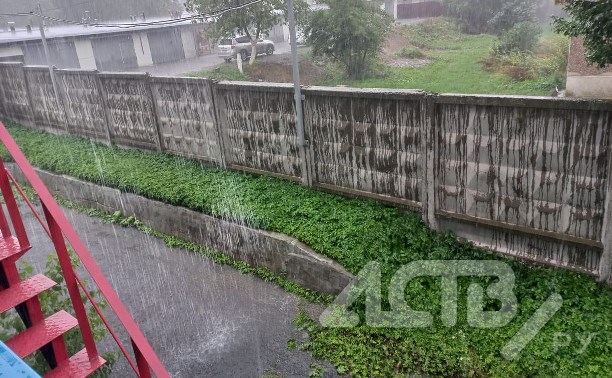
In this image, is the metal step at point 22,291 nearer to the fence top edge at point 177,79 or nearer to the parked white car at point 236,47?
the fence top edge at point 177,79

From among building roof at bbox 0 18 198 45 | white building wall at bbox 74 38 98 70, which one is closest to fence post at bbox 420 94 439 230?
building roof at bbox 0 18 198 45

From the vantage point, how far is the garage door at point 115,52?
80.6 ft

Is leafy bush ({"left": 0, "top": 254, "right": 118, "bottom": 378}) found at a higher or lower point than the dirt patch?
higher

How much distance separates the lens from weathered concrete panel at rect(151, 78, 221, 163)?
25.5 feet

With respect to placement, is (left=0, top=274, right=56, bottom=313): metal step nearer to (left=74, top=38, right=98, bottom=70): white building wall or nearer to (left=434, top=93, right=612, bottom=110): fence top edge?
(left=434, top=93, right=612, bottom=110): fence top edge

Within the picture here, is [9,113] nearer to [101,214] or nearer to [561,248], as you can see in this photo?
[101,214]

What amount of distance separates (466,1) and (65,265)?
29016 mm

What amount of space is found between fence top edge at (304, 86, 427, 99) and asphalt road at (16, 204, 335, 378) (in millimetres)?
2554

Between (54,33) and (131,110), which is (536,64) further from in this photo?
(54,33)

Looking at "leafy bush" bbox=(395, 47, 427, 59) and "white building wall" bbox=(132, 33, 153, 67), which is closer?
"leafy bush" bbox=(395, 47, 427, 59)

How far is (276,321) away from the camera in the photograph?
5.32 metres

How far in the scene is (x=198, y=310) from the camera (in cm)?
569

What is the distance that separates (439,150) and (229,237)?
3.06 meters

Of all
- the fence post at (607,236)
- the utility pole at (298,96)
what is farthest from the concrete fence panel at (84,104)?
the fence post at (607,236)
